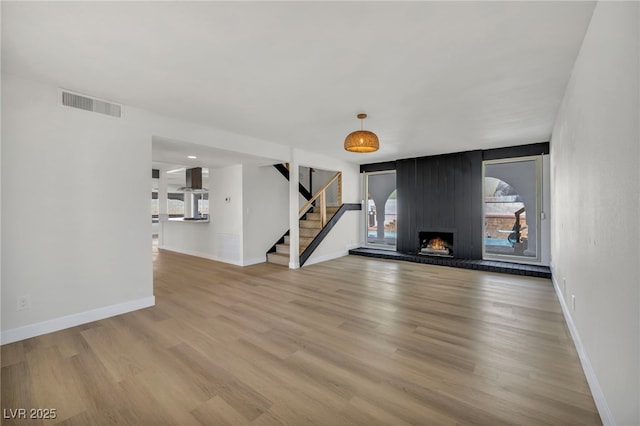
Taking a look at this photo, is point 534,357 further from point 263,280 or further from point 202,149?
point 202,149

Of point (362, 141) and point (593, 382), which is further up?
point (362, 141)

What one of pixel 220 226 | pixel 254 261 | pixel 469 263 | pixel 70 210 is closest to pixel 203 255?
pixel 220 226

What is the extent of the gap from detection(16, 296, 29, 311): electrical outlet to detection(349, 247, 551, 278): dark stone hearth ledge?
6.16m

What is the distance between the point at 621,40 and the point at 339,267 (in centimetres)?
526

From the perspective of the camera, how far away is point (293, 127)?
14.4ft

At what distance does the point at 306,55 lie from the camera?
2.32 metres

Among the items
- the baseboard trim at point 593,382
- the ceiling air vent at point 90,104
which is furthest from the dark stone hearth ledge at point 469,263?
the ceiling air vent at point 90,104

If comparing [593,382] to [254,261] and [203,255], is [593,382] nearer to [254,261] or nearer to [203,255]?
[254,261]

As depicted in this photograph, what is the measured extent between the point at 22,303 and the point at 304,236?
195 inches

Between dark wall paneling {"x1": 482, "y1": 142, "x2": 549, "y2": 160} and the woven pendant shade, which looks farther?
dark wall paneling {"x1": 482, "y1": 142, "x2": 549, "y2": 160}

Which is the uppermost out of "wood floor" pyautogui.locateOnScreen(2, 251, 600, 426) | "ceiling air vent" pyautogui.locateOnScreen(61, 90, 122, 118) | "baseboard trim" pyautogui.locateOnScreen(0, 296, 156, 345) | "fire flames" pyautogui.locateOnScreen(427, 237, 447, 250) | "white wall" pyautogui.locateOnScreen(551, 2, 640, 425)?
"ceiling air vent" pyautogui.locateOnScreen(61, 90, 122, 118)

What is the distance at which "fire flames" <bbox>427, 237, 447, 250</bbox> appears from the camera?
684 cm

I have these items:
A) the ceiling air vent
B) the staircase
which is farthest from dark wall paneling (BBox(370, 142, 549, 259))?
the ceiling air vent

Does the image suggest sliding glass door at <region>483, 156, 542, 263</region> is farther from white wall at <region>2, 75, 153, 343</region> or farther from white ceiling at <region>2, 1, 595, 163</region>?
white wall at <region>2, 75, 153, 343</region>
